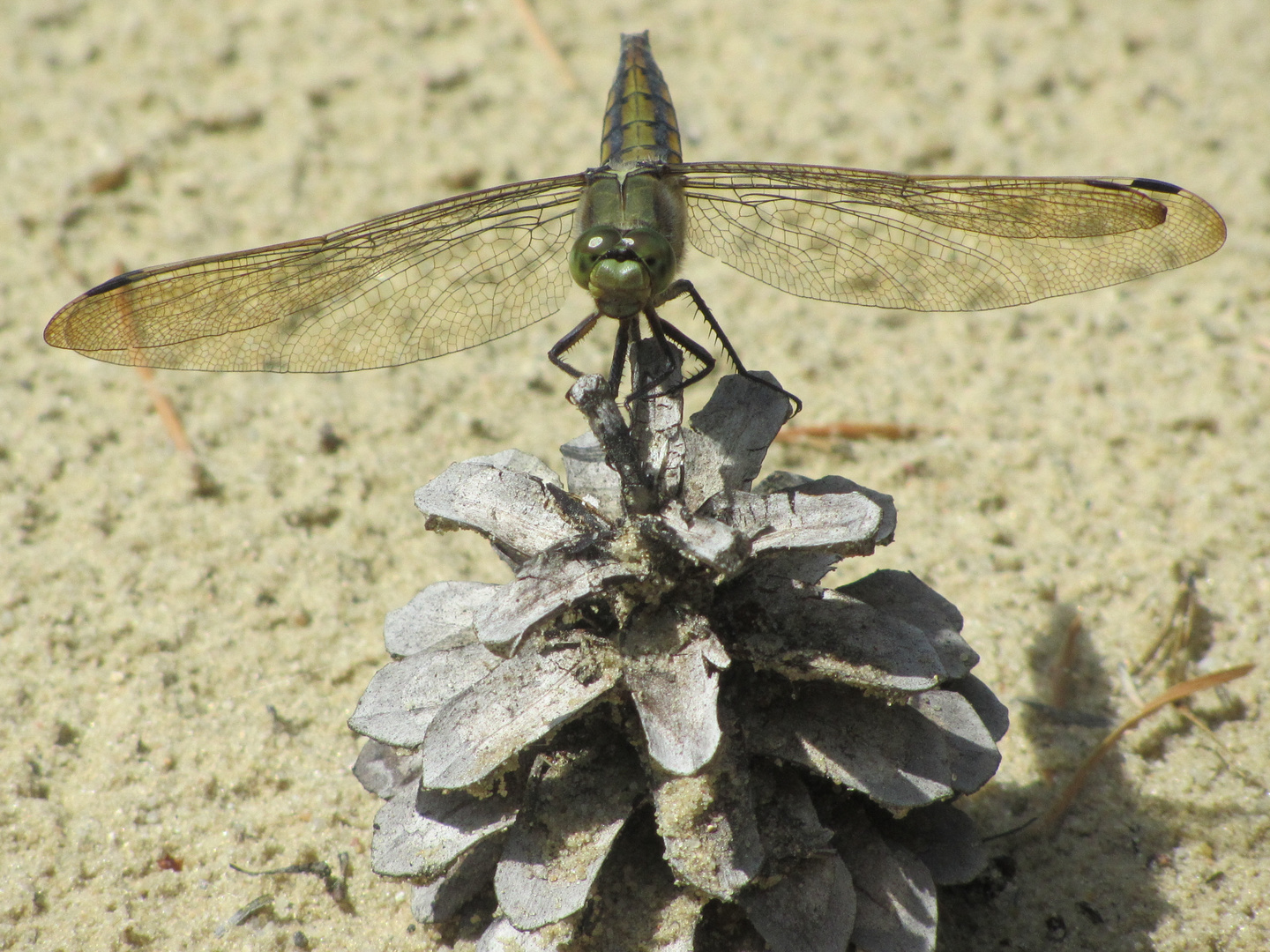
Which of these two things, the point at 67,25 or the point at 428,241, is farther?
the point at 67,25

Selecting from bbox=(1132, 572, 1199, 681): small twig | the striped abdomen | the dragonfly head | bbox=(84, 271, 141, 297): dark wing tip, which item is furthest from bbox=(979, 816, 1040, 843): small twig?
bbox=(84, 271, 141, 297): dark wing tip

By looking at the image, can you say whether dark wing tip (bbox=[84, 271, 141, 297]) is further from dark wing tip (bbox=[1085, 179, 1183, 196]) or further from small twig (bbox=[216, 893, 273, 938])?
dark wing tip (bbox=[1085, 179, 1183, 196])

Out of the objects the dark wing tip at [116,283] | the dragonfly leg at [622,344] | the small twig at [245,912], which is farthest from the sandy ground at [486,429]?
the dark wing tip at [116,283]

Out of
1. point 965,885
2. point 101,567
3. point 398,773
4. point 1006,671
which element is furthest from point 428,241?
point 965,885

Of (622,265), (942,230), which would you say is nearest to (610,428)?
(622,265)

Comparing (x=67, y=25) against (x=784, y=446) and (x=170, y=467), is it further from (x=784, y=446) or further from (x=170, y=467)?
(x=784, y=446)
